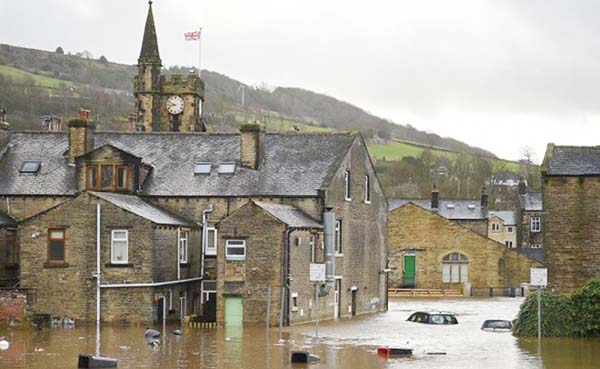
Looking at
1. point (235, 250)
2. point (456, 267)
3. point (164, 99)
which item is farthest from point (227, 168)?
point (456, 267)

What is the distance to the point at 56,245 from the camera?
45.7m

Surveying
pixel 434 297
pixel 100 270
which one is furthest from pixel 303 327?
pixel 434 297

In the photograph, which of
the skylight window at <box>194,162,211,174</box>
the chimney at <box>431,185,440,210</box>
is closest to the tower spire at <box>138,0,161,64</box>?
the skylight window at <box>194,162,211,174</box>

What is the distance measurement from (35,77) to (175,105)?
74.0m

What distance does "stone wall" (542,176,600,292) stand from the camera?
143 feet

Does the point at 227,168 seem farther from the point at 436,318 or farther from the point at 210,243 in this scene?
the point at 436,318

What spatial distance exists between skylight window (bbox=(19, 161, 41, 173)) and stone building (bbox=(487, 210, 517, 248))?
69.9 m

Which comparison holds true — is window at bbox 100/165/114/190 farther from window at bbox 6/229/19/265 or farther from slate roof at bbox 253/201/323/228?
slate roof at bbox 253/201/323/228

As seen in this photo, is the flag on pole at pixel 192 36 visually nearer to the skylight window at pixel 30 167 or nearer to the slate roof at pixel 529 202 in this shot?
the skylight window at pixel 30 167

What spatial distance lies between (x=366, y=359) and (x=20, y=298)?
57.7ft

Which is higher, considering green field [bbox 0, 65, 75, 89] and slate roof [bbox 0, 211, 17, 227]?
green field [bbox 0, 65, 75, 89]

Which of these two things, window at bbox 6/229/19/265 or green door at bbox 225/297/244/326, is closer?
green door at bbox 225/297/244/326

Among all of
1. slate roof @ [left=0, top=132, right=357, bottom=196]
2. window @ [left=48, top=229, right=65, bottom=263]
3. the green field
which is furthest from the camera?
the green field

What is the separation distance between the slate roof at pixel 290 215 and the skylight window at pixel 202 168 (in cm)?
407
